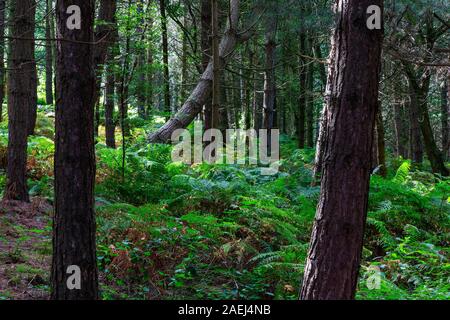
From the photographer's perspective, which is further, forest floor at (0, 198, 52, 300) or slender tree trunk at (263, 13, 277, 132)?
slender tree trunk at (263, 13, 277, 132)

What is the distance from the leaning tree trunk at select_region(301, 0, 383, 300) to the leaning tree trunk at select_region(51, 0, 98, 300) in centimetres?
190

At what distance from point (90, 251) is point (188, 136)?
8.99m

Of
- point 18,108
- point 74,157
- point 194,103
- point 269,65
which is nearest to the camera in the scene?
point 74,157

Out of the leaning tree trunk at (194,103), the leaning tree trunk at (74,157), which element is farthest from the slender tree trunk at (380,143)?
the leaning tree trunk at (74,157)

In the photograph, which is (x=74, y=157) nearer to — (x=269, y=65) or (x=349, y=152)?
(x=349, y=152)

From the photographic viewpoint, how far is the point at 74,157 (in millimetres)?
3807

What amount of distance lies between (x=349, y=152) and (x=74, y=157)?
2156mm

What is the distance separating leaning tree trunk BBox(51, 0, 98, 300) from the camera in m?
3.81

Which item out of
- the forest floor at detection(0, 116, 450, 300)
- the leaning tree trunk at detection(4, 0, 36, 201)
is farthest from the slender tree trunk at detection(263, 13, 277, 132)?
the leaning tree trunk at detection(4, 0, 36, 201)

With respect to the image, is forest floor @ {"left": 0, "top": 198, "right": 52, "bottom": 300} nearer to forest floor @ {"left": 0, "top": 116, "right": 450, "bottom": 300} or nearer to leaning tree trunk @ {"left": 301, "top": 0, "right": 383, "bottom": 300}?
forest floor @ {"left": 0, "top": 116, "right": 450, "bottom": 300}

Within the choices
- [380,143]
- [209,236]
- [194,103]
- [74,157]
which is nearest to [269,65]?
[194,103]

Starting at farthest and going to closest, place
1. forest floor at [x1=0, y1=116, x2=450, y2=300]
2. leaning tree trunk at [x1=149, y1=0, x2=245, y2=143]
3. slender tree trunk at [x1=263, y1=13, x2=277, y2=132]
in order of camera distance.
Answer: slender tree trunk at [x1=263, y1=13, x2=277, y2=132]
leaning tree trunk at [x1=149, y1=0, x2=245, y2=143]
forest floor at [x1=0, y1=116, x2=450, y2=300]

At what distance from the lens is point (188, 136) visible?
1284 centimetres

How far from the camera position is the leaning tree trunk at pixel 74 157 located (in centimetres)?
381
